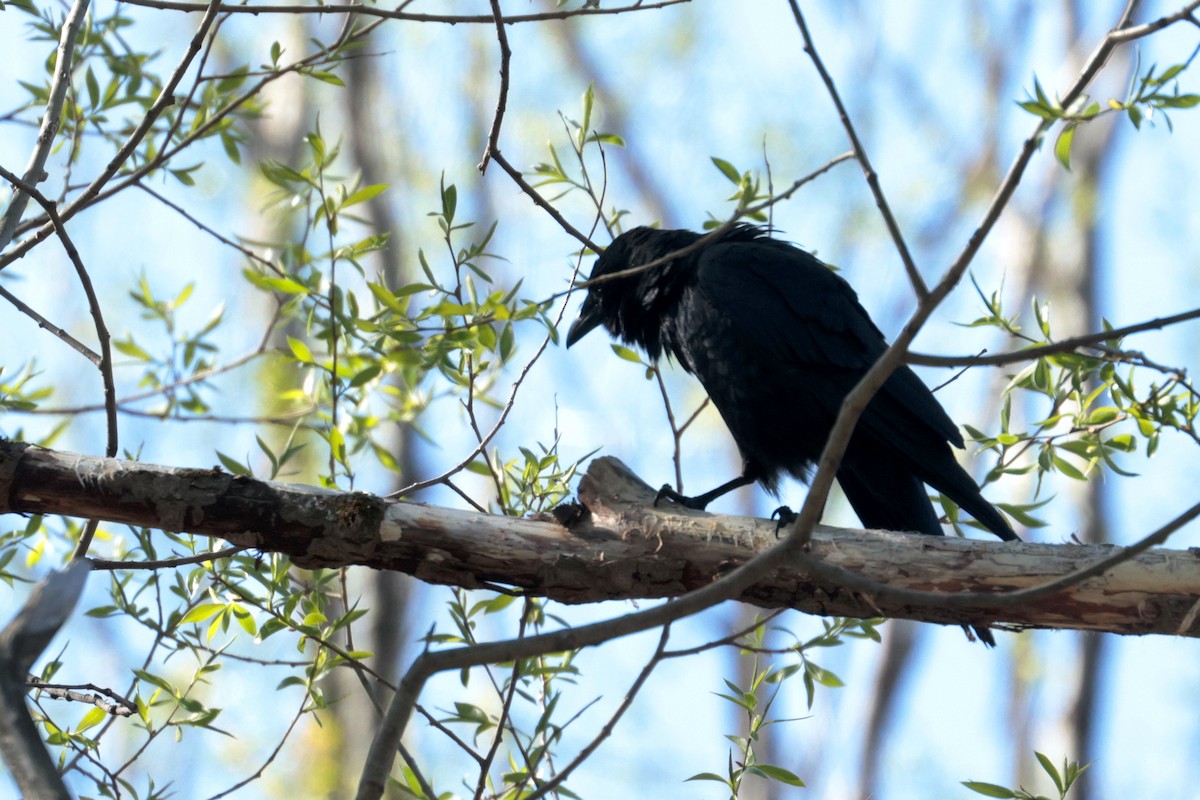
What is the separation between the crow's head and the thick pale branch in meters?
1.77

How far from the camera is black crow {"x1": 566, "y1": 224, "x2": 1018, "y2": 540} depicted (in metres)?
4.01

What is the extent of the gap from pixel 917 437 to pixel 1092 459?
61cm

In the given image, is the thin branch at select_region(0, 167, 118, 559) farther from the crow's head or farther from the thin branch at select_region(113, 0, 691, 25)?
the crow's head

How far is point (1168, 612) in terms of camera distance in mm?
2930

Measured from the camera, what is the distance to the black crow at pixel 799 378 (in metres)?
4.01

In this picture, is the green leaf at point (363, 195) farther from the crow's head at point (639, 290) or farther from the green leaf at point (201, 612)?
the green leaf at point (201, 612)

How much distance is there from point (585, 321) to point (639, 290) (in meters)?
0.56

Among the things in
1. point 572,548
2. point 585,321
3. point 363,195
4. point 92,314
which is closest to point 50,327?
point 92,314

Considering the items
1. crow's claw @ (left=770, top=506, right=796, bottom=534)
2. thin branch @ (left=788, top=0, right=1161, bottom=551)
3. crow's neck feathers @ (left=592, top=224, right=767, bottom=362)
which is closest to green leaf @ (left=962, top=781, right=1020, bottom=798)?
crow's claw @ (left=770, top=506, right=796, bottom=534)

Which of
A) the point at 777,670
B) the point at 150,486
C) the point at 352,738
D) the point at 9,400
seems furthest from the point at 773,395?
the point at 352,738

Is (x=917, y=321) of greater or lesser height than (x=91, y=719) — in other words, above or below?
above

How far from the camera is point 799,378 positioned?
13.8ft

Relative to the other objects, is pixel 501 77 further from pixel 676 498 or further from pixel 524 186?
pixel 676 498

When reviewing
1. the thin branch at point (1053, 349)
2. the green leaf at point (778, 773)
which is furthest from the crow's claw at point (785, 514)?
the thin branch at point (1053, 349)
